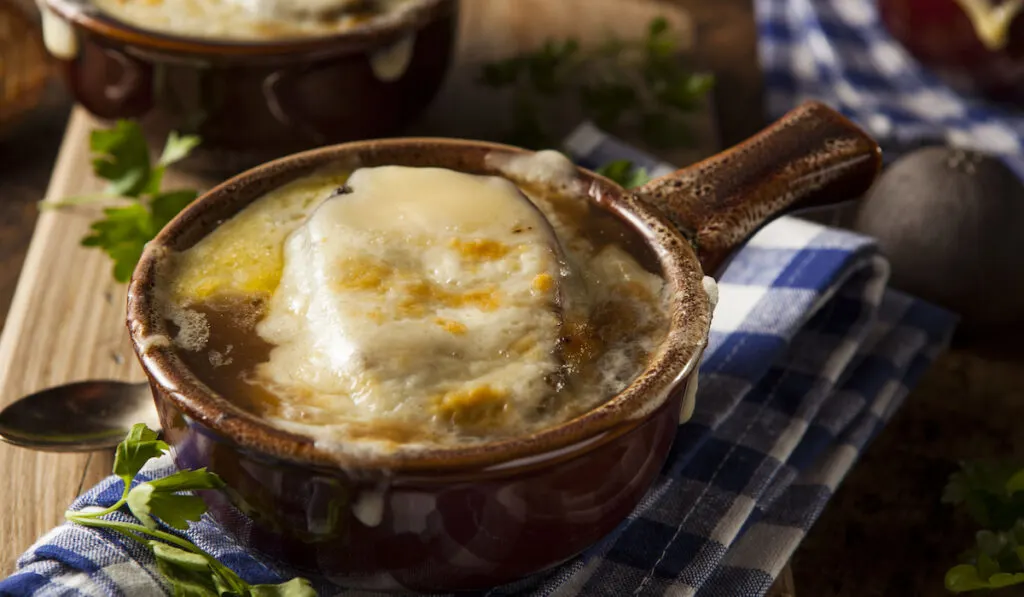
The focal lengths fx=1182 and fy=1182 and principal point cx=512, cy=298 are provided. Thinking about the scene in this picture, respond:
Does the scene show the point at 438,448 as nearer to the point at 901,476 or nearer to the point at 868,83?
the point at 901,476

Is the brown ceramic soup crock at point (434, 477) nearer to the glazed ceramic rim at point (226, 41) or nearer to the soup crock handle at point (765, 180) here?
the soup crock handle at point (765, 180)

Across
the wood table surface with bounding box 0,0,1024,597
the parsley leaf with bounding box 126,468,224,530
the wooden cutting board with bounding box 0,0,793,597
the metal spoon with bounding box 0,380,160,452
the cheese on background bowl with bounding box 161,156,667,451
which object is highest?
the cheese on background bowl with bounding box 161,156,667,451

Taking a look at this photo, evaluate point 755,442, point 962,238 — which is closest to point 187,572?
point 755,442

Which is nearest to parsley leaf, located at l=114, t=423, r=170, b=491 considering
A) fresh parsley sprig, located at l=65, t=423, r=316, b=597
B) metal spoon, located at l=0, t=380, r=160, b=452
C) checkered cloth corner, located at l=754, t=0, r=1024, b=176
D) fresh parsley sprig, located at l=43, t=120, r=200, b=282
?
fresh parsley sprig, located at l=65, t=423, r=316, b=597

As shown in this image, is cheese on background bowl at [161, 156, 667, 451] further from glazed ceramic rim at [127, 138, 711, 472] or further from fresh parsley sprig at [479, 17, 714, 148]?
fresh parsley sprig at [479, 17, 714, 148]

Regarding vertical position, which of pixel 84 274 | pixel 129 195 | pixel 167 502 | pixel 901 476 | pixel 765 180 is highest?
pixel 765 180

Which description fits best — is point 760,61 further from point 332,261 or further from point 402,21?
point 332,261
